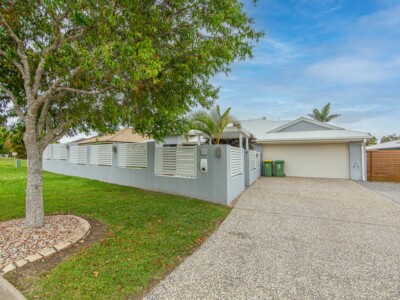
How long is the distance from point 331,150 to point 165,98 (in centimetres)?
1407

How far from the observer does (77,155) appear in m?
14.0

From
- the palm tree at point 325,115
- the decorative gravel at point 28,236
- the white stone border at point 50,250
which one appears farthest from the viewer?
the palm tree at point 325,115

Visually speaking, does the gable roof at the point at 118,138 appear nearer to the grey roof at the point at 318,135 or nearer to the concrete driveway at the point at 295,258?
the grey roof at the point at 318,135

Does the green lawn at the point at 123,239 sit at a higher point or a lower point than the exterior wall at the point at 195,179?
lower

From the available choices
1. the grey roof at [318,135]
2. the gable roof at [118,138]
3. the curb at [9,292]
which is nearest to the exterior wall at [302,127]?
the grey roof at [318,135]

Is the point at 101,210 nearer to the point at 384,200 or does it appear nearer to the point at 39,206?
the point at 39,206

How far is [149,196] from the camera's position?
8.16 m

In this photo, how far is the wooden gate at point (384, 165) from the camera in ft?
42.9

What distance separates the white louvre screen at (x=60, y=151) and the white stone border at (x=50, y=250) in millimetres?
12675

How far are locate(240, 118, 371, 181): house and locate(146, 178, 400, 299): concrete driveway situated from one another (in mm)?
8284

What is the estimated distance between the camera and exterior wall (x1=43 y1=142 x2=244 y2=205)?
725 cm

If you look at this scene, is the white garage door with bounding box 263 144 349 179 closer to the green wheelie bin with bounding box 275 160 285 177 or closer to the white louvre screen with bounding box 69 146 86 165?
the green wheelie bin with bounding box 275 160 285 177

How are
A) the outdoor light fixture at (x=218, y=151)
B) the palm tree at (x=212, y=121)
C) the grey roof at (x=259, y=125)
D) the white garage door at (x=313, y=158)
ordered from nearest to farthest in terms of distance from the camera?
the outdoor light fixture at (x=218, y=151) → the palm tree at (x=212, y=121) → the white garage door at (x=313, y=158) → the grey roof at (x=259, y=125)

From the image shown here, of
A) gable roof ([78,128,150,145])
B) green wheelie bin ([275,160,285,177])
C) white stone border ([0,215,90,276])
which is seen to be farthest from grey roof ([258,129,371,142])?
white stone border ([0,215,90,276])
